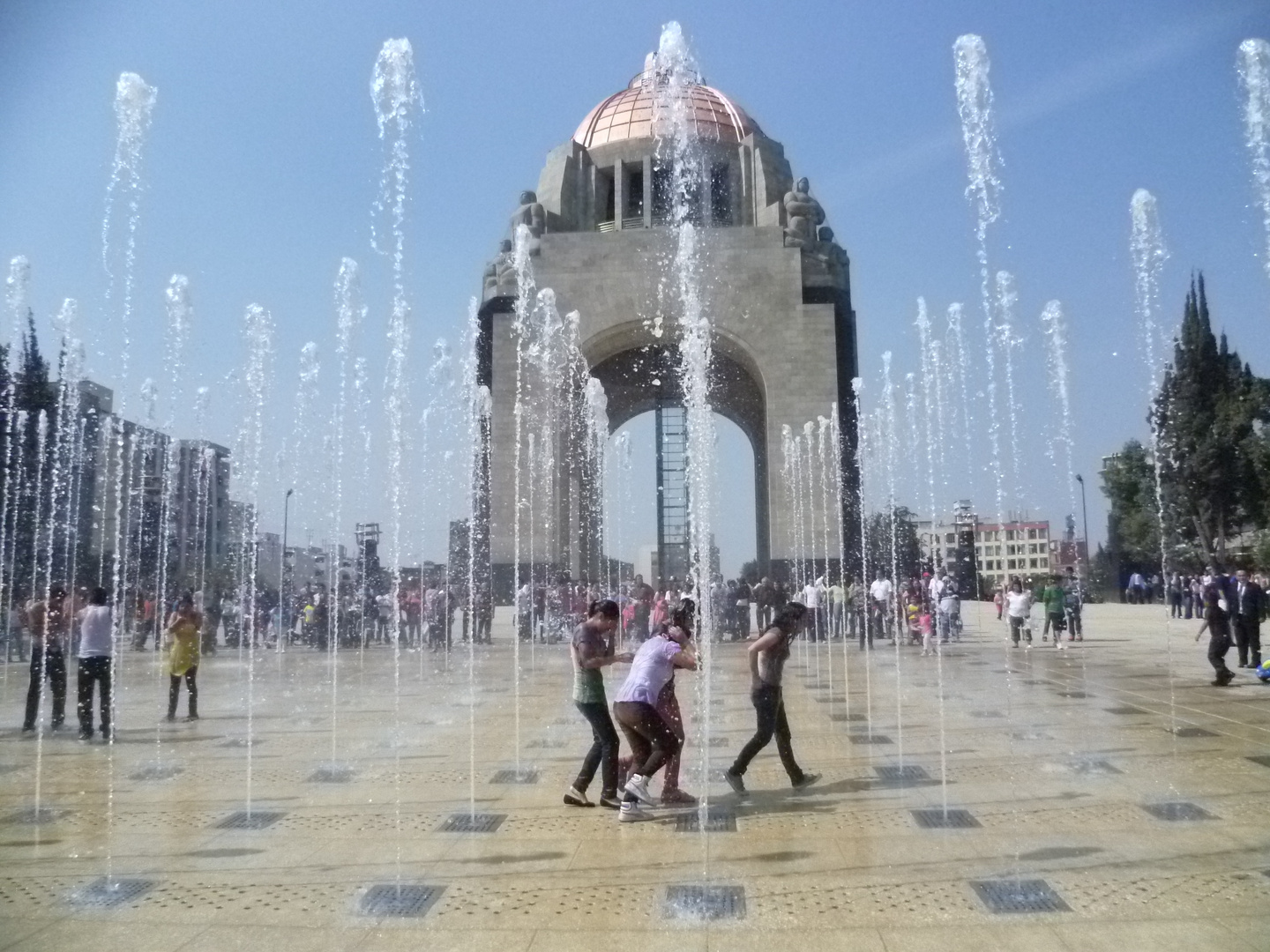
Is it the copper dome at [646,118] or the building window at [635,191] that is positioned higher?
the copper dome at [646,118]

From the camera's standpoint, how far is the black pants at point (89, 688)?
30.8 ft

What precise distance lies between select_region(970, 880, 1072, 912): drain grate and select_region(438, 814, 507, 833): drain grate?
8.55ft

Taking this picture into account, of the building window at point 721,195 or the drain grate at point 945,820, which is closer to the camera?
the drain grate at point 945,820

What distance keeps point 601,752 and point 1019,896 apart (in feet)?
8.83

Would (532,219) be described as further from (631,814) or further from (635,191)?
(631,814)

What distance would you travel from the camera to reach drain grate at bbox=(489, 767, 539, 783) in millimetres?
7359

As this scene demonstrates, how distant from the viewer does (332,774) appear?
7.72 meters

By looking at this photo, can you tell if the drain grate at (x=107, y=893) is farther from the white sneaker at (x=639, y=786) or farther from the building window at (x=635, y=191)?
the building window at (x=635, y=191)

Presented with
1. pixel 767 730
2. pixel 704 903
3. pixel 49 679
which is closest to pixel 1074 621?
pixel 767 730

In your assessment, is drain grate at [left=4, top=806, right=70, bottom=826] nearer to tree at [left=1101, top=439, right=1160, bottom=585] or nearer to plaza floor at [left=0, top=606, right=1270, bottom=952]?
plaza floor at [left=0, top=606, right=1270, bottom=952]

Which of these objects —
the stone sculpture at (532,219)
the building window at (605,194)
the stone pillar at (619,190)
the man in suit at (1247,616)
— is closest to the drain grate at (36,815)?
the man in suit at (1247,616)

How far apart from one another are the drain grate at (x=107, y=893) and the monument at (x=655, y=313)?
21280 mm

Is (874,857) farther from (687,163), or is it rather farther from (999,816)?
(687,163)

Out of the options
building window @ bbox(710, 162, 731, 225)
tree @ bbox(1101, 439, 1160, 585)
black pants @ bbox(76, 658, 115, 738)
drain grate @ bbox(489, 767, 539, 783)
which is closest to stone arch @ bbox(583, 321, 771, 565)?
building window @ bbox(710, 162, 731, 225)
